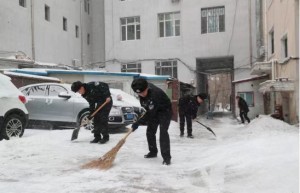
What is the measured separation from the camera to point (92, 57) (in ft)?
106

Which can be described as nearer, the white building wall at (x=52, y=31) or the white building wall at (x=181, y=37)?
the white building wall at (x=52, y=31)

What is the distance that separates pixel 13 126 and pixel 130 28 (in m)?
20.4

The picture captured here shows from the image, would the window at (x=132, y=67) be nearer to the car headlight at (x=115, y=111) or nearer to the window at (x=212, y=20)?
the window at (x=212, y=20)

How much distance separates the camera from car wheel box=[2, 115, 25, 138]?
30.2 feet

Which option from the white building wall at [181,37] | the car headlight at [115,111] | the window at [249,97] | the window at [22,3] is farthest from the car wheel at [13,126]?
the white building wall at [181,37]

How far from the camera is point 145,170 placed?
623 cm

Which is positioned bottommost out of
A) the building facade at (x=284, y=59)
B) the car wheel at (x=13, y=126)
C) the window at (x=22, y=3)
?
the car wheel at (x=13, y=126)

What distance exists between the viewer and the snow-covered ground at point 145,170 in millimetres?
4914

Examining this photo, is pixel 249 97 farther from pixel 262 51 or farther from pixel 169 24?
pixel 169 24

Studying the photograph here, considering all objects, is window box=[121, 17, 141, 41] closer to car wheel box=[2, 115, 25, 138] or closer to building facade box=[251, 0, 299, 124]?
building facade box=[251, 0, 299, 124]

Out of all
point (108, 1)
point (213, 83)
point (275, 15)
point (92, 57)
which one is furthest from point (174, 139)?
point (213, 83)

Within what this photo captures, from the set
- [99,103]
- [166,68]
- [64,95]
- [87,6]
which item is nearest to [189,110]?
[99,103]

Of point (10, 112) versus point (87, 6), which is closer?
point (10, 112)

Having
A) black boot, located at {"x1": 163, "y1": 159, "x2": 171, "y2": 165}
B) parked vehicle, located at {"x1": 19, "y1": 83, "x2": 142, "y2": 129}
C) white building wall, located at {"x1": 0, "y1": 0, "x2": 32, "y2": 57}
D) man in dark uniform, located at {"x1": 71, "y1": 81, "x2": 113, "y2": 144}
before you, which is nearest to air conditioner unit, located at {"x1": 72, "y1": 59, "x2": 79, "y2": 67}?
white building wall, located at {"x1": 0, "y1": 0, "x2": 32, "y2": 57}
